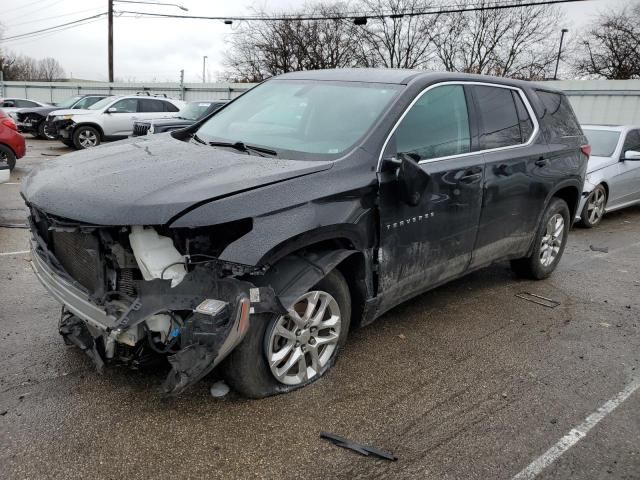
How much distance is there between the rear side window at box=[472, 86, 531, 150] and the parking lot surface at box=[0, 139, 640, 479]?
1.46m

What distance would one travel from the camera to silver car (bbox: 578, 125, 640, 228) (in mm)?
8102

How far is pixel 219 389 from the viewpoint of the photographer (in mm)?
3102

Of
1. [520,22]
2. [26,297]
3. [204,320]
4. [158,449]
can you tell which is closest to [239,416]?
[158,449]

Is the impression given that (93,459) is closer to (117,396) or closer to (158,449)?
(158,449)

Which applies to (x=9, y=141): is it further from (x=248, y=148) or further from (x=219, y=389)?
(x=219, y=389)

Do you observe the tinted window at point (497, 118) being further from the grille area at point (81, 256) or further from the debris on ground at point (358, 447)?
the grille area at point (81, 256)

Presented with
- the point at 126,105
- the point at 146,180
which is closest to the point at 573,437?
the point at 146,180

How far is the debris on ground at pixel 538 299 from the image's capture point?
483cm

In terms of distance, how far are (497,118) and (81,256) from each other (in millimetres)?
3269

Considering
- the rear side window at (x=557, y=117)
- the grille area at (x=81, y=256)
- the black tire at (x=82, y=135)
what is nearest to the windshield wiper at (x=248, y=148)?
the grille area at (x=81, y=256)

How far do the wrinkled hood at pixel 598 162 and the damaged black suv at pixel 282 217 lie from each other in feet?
13.6

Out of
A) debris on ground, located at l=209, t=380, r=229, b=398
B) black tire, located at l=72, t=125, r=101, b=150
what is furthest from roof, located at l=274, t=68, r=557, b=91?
black tire, located at l=72, t=125, r=101, b=150

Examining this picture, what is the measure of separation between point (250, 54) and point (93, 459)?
39.8 metres

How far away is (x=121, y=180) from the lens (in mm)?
2795
